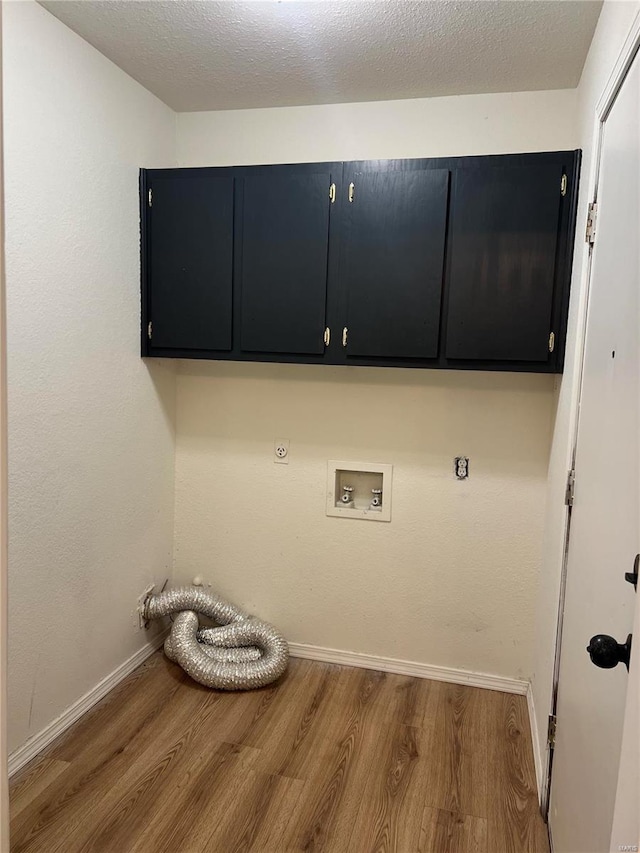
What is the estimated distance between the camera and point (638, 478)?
39.5 inches

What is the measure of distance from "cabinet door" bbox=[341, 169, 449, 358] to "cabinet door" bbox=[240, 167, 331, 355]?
0.12 m

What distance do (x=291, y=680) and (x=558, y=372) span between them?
1781 millimetres

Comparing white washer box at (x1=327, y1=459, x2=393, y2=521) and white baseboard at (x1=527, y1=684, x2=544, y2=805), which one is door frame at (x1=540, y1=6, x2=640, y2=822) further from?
white washer box at (x1=327, y1=459, x2=393, y2=521)

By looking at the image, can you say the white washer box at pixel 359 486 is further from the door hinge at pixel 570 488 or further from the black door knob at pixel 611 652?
the black door knob at pixel 611 652

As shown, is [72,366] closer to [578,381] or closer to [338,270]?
[338,270]

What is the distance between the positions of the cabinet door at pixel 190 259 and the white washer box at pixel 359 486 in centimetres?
79

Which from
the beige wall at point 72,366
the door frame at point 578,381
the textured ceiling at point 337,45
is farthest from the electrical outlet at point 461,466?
the textured ceiling at point 337,45

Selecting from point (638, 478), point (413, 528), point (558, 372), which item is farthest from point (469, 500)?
point (638, 478)

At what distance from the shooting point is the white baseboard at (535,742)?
1967 mm

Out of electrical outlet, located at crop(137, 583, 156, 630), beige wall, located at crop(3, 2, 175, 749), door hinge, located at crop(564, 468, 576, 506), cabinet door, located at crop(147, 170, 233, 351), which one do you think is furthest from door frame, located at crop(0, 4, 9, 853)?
electrical outlet, located at crop(137, 583, 156, 630)

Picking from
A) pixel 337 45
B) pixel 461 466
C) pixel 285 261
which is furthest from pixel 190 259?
pixel 461 466

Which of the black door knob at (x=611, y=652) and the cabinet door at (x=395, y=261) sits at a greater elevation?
the cabinet door at (x=395, y=261)

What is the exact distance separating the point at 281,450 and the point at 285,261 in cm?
89

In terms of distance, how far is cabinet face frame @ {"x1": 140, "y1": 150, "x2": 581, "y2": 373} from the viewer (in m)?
2.09
